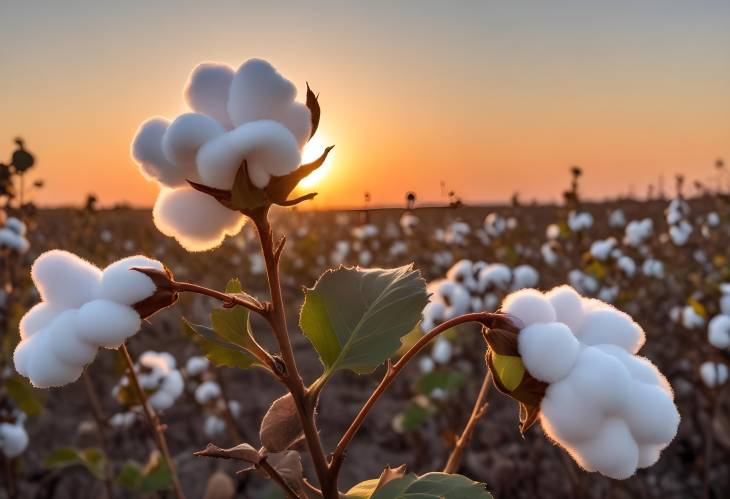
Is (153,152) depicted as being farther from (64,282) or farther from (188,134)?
(64,282)

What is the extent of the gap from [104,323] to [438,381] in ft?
12.5

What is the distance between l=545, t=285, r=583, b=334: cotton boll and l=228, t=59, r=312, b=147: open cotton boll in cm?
43

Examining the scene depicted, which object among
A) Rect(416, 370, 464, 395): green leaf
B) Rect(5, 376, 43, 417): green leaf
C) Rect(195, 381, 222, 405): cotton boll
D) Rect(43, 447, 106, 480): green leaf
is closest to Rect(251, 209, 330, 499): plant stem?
Rect(43, 447, 106, 480): green leaf

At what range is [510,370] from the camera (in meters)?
0.98

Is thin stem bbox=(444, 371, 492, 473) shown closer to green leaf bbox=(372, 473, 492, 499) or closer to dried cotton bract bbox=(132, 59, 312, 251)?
green leaf bbox=(372, 473, 492, 499)

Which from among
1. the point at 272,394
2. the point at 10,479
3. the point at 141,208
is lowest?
the point at 141,208

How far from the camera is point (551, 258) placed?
675cm

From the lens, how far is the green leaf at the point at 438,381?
455 centimetres

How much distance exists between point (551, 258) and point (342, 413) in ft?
7.97

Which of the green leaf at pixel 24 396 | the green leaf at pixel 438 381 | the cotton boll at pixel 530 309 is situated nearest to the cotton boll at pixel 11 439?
the green leaf at pixel 24 396

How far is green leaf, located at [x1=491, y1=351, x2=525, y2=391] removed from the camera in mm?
973

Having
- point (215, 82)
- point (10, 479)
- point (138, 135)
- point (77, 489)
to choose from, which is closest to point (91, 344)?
point (138, 135)

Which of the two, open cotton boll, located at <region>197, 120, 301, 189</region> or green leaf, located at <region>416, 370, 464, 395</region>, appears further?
green leaf, located at <region>416, 370, 464, 395</region>

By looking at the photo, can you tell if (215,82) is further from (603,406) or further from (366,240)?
(366,240)
